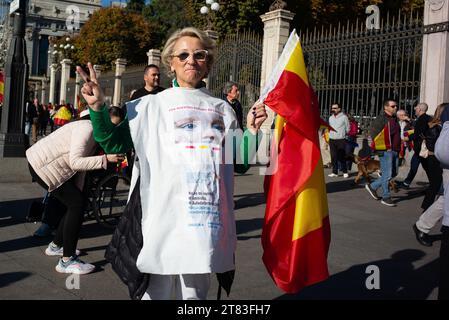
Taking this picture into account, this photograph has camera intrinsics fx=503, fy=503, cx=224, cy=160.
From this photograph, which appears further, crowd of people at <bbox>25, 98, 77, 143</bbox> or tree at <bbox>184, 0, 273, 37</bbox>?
tree at <bbox>184, 0, 273, 37</bbox>

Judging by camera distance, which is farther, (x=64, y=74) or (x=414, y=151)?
(x=64, y=74)

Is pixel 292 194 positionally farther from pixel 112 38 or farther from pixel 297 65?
pixel 112 38

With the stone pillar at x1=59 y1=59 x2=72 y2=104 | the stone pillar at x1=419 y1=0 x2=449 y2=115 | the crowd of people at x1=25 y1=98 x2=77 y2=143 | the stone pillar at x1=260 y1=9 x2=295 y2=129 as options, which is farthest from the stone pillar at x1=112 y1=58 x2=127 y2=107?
the stone pillar at x1=419 y1=0 x2=449 y2=115

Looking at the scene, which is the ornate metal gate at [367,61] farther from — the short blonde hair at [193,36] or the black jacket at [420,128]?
the short blonde hair at [193,36]

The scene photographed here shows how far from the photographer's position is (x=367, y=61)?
12930 millimetres

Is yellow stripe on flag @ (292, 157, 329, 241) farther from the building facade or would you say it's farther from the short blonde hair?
the building facade

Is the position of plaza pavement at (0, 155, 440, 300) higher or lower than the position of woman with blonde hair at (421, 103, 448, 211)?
lower

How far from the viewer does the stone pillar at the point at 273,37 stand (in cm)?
1440

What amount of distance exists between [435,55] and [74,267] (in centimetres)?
922

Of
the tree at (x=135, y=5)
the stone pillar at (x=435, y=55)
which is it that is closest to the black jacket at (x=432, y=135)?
the stone pillar at (x=435, y=55)

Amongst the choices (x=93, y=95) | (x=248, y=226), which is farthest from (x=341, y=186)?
(x=93, y=95)

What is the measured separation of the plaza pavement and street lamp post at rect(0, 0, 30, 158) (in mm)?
2078

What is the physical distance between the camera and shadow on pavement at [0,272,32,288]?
157 inches

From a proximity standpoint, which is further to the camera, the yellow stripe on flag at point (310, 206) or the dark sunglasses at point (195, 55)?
the yellow stripe on flag at point (310, 206)
